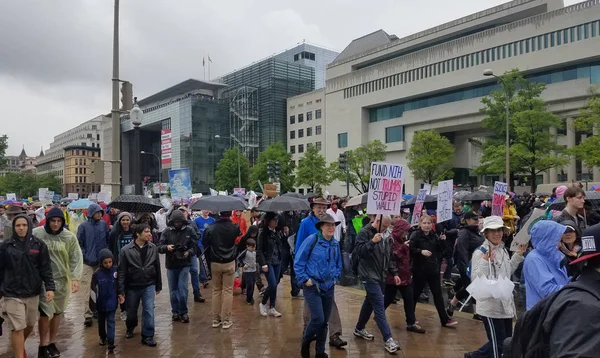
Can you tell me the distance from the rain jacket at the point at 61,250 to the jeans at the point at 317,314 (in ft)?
10.2

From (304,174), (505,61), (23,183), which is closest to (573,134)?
(505,61)

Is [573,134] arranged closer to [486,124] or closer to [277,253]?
[486,124]

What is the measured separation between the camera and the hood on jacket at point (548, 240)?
12.8ft

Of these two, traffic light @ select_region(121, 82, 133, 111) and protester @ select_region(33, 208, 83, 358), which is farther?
traffic light @ select_region(121, 82, 133, 111)

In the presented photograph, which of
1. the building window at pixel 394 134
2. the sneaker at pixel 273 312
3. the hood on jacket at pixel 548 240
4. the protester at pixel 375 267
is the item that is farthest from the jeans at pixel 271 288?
the building window at pixel 394 134

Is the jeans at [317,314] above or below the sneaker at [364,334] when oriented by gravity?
above

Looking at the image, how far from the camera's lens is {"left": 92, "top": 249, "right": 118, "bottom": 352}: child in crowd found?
6207mm

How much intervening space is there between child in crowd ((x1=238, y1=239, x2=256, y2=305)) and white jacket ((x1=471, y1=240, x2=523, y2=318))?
194 inches

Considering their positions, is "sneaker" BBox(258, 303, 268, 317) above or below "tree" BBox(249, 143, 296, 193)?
below

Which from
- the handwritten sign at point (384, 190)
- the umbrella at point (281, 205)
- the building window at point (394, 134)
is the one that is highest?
the building window at point (394, 134)

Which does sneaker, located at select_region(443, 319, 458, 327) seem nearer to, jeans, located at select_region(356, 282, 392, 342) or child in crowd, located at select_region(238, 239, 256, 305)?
jeans, located at select_region(356, 282, 392, 342)

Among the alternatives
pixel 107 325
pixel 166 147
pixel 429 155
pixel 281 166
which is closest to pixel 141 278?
pixel 107 325

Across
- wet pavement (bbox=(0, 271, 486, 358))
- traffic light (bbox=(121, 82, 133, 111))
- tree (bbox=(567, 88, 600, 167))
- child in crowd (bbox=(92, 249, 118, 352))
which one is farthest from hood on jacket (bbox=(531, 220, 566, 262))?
tree (bbox=(567, 88, 600, 167))

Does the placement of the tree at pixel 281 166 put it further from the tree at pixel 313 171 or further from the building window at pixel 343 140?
the building window at pixel 343 140
